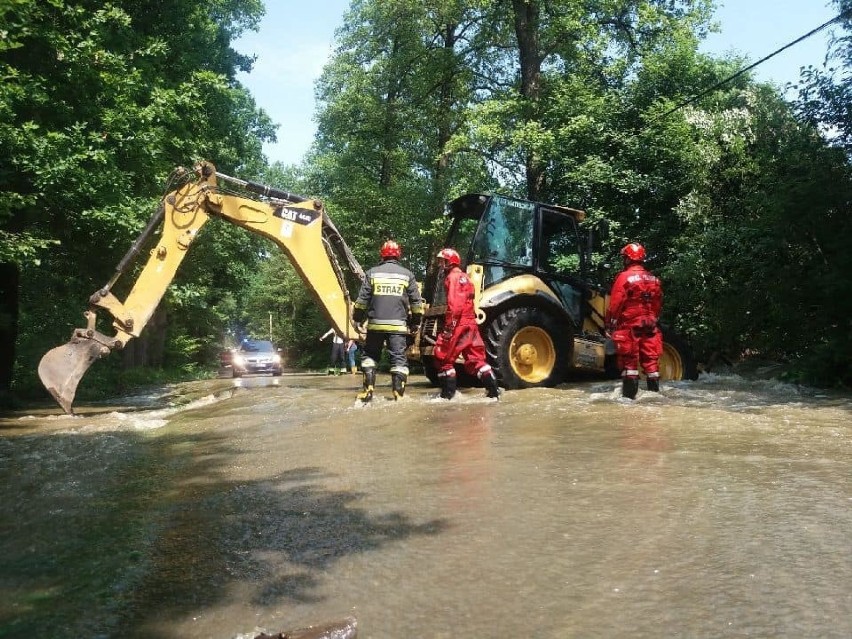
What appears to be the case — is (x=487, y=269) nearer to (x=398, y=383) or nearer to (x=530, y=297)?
A: (x=530, y=297)

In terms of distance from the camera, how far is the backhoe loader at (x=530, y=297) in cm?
1052

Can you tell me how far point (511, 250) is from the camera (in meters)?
11.1

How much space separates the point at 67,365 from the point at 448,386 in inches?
189

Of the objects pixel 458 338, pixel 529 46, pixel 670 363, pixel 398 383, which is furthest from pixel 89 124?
pixel 529 46

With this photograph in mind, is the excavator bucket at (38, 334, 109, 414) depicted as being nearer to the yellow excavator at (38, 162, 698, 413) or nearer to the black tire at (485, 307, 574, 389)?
the yellow excavator at (38, 162, 698, 413)

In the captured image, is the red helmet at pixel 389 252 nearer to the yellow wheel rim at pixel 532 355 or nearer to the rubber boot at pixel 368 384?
the rubber boot at pixel 368 384

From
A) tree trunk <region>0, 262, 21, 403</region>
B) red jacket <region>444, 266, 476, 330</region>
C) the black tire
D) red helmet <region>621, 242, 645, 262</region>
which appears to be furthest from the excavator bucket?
red helmet <region>621, 242, 645, 262</region>

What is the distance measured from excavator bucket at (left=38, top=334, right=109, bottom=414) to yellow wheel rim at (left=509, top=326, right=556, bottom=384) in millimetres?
5732

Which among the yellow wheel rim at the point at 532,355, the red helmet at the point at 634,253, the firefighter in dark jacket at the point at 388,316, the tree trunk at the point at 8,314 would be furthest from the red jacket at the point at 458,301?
the tree trunk at the point at 8,314

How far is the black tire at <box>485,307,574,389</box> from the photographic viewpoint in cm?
1040

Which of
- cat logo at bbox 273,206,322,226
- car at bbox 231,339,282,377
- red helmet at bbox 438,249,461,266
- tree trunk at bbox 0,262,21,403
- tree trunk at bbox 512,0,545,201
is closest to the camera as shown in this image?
red helmet at bbox 438,249,461,266

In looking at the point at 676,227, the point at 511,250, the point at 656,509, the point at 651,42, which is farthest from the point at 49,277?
the point at 656,509

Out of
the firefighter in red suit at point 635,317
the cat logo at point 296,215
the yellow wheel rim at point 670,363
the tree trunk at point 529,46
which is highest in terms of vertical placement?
the tree trunk at point 529,46

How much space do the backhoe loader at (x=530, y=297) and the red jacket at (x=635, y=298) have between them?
183cm
